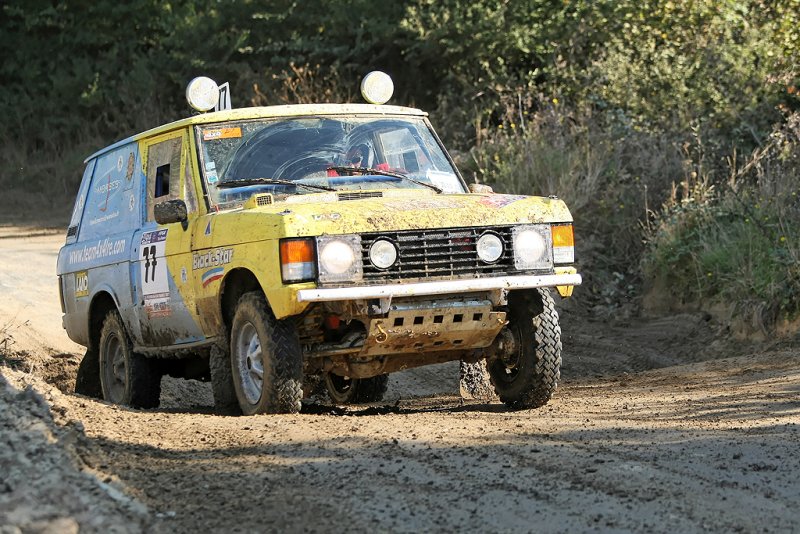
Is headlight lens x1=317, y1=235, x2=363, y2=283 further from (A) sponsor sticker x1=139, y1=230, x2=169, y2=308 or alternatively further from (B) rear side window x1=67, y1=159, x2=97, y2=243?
(B) rear side window x1=67, y1=159, x2=97, y2=243

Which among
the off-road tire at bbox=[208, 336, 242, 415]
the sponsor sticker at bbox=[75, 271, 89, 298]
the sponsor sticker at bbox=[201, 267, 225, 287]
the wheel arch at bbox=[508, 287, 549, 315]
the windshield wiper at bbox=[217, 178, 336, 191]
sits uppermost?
the windshield wiper at bbox=[217, 178, 336, 191]

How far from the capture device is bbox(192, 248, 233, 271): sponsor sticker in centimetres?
744

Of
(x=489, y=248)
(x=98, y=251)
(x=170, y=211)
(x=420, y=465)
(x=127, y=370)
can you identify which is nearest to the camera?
(x=420, y=465)

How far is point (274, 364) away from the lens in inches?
278

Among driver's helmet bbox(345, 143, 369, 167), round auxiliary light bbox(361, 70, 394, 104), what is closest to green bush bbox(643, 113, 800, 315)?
round auxiliary light bbox(361, 70, 394, 104)

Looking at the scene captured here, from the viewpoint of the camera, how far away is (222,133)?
8188mm

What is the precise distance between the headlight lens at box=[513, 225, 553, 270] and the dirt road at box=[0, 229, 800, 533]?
0.87 m

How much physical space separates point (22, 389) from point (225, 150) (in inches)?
80.5

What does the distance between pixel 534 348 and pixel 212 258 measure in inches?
77.5

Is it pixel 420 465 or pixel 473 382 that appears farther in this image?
pixel 473 382

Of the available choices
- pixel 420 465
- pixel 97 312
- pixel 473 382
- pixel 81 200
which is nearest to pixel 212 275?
pixel 97 312

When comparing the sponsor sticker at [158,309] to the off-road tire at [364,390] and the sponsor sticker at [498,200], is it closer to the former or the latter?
the off-road tire at [364,390]

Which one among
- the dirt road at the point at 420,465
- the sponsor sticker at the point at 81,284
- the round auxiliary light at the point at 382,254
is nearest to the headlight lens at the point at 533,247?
the round auxiliary light at the point at 382,254

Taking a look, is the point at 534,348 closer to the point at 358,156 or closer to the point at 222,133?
the point at 358,156
